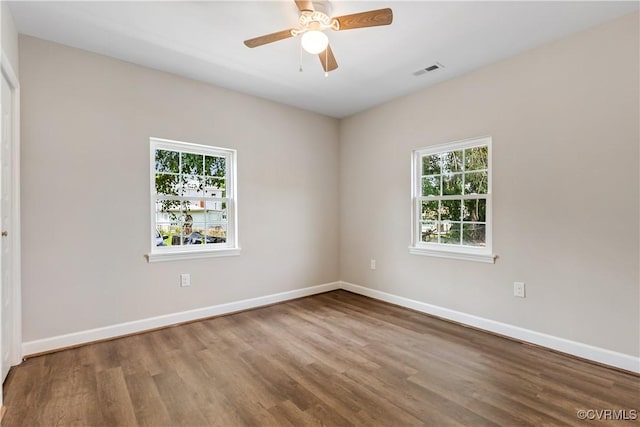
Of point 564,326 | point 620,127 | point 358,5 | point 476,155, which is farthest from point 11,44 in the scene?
point 564,326

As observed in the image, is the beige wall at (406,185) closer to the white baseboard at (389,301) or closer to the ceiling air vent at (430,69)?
the white baseboard at (389,301)

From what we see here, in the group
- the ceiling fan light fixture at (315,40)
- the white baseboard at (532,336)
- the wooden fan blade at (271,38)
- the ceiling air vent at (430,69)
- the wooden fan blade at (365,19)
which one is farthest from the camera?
the ceiling air vent at (430,69)

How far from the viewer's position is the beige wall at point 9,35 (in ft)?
7.07

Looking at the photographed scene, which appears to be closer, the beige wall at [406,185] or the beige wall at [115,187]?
the beige wall at [406,185]

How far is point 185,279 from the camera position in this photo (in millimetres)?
3410

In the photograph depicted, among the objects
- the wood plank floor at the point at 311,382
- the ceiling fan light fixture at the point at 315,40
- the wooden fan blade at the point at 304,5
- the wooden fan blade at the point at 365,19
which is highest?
the wooden fan blade at the point at 304,5

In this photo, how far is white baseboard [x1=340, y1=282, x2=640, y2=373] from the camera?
7.83 ft

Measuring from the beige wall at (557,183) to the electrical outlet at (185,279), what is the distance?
8.56 ft

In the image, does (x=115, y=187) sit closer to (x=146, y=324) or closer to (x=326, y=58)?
(x=146, y=324)

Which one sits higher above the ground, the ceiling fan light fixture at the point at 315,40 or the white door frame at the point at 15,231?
the ceiling fan light fixture at the point at 315,40

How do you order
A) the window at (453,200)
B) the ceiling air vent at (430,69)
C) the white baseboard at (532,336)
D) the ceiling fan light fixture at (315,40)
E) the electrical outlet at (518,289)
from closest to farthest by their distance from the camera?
the ceiling fan light fixture at (315,40)
the white baseboard at (532,336)
the electrical outlet at (518,289)
the ceiling air vent at (430,69)
the window at (453,200)

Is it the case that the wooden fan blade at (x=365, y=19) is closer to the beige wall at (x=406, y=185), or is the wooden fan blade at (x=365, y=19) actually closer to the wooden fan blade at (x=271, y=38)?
the wooden fan blade at (x=271, y=38)

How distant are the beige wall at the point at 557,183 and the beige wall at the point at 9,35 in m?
3.70

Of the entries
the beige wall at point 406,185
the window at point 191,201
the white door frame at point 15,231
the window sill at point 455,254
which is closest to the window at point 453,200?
the window sill at point 455,254
